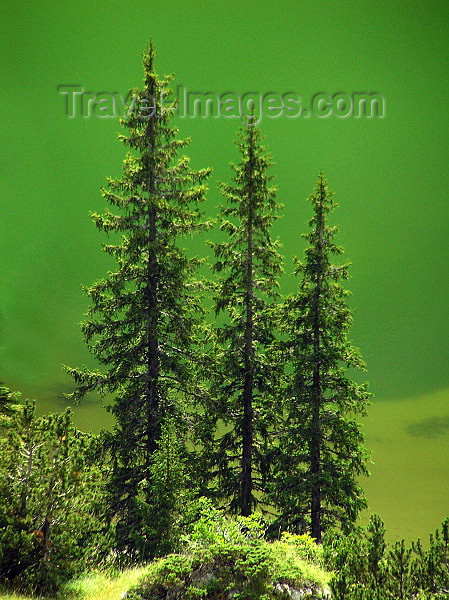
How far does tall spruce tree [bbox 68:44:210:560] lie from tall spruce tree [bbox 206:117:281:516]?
1.47m

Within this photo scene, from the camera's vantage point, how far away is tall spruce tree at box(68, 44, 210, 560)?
1602 cm

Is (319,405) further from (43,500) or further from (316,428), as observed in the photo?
(43,500)

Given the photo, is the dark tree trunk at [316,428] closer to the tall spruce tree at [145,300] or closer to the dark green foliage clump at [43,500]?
the tall spruce tree at [145,300]

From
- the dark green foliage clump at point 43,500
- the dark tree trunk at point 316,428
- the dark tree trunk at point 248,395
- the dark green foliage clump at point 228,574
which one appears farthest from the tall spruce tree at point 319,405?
the dark green foliage clump at point 43,500

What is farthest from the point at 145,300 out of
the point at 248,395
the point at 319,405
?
the point at 319,405

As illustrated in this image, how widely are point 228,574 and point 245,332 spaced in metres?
10.3

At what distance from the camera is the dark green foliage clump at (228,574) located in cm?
839

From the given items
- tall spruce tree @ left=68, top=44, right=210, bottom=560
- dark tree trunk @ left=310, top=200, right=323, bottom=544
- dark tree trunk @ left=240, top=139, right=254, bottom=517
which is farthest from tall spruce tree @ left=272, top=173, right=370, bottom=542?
tall spruce tree @ left=68, top=44, right=210, bottom=560

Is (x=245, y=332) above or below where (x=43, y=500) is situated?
above

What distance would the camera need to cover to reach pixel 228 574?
870cm

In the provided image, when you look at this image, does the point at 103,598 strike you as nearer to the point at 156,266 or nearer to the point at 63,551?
the point at 63,551

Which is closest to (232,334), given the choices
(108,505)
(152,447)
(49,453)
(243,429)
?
(243,429)

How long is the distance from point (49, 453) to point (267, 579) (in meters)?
4.81

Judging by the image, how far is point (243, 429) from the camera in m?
17.6
